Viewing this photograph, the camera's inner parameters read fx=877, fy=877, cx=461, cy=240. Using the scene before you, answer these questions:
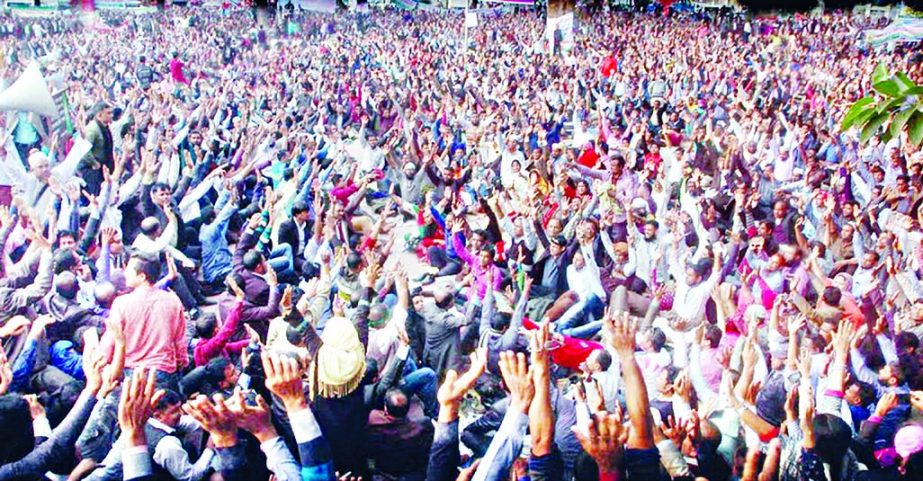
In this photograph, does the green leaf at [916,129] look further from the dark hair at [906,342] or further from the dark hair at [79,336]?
the dark hair at [79,336]

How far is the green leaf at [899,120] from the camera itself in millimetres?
2682

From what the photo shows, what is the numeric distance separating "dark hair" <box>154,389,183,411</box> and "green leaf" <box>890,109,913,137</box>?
2.82m

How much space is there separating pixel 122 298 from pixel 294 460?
1.32 m

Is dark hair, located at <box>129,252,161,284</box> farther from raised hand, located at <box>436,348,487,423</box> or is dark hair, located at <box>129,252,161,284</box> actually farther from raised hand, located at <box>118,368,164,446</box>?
raised hand, located at <box>436,348,487,423</box>

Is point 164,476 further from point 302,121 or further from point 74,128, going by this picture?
point 302,121

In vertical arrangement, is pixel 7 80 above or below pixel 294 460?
above

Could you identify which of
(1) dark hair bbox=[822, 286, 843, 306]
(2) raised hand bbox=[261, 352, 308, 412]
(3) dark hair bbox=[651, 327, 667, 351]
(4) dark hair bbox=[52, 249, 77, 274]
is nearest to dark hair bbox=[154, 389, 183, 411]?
(2) raised hand bbox=[261, 352, 308, 412]

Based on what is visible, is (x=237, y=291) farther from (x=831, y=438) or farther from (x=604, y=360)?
(x=831, y=438)

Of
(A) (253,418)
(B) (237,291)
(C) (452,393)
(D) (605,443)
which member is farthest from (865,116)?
(B) (237,291)

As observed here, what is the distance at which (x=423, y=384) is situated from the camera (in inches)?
161

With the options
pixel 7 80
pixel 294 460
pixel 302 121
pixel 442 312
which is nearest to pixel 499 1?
pixel 302 121

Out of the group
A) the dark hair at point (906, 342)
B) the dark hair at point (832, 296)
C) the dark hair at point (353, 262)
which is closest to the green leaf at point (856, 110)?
the dark hair at point (906, 342)

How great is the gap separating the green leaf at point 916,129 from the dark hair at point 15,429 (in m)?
3.35

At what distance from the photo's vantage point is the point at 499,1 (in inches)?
814
